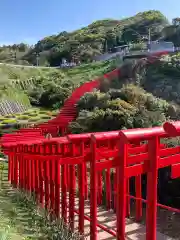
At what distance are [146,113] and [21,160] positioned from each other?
6.87 m

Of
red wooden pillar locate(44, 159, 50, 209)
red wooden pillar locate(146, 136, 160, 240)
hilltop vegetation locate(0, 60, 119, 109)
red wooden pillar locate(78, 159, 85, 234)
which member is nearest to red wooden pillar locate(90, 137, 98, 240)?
red wooden pillar locate(78, 159, 85, 234)

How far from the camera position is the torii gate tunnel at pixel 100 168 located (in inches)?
131

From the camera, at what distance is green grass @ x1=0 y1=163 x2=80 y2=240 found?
482cm

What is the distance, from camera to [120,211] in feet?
11.7

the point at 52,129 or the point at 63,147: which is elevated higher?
the point at 63,147

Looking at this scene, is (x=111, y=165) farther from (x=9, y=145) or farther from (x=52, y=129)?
(x=52, y=129)

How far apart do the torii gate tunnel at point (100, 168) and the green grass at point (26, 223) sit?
0.21m

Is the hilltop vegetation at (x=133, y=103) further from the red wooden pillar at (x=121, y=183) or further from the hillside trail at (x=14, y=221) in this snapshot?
the red wooden pillar at (x=121, y=183)

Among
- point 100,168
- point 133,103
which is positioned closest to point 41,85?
point 133,103

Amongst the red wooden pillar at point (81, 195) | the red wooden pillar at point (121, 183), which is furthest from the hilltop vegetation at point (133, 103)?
the red wooden pillar at point (121, 183)

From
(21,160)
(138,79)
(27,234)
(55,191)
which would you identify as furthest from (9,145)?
(138,79)

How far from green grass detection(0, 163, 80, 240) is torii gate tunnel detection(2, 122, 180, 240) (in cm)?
21

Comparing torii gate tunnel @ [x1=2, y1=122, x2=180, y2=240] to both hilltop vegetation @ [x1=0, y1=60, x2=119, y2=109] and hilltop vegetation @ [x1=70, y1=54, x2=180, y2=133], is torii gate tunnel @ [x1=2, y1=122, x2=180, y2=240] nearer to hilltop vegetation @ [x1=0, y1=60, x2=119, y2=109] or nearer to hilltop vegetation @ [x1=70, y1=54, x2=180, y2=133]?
hilltop vegetation @ [x1=70, y1=54, x2=180, y2=133]

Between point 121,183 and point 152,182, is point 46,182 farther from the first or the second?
point 152,182
